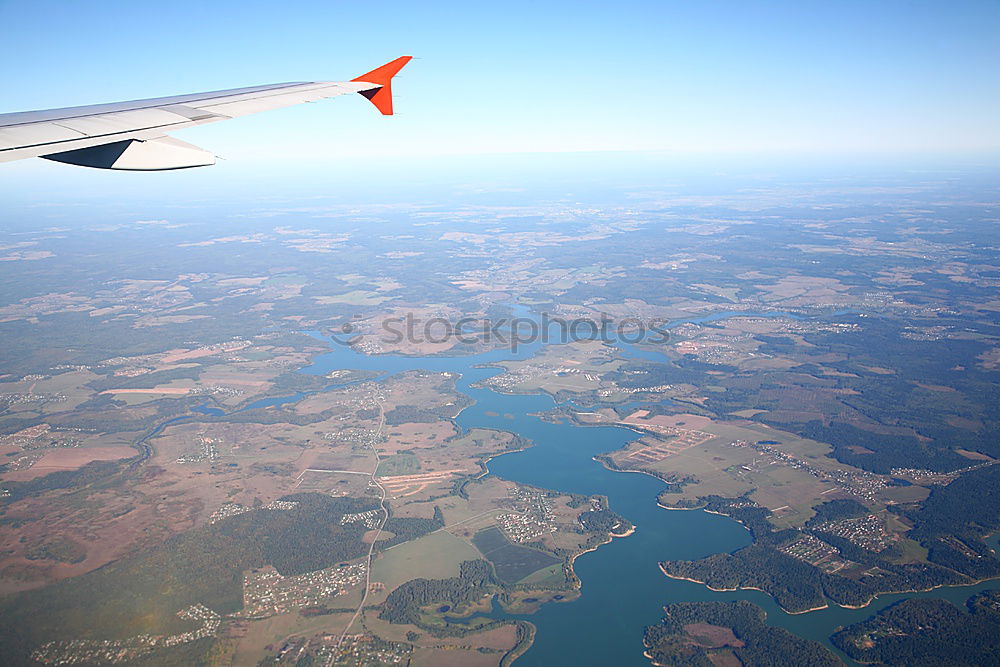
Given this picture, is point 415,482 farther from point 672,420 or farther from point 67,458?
point 67,458

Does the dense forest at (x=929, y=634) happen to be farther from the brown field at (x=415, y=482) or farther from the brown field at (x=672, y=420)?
the brown field at (x=415, y=482)

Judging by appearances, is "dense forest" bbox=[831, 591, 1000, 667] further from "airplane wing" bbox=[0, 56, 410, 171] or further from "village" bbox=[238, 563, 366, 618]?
"airplane wing" bbox=[0, 56, 410, 171]

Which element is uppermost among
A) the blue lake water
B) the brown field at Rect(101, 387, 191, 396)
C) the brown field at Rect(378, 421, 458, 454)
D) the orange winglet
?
the orange winglet

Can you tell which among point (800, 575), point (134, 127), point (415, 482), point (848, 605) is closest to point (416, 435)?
point (415, 482)

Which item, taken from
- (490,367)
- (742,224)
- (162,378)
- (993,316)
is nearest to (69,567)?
(162,378)

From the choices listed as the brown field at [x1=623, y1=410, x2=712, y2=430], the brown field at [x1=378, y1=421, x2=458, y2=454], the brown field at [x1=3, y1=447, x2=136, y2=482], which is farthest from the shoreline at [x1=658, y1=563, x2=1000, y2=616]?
the brown field at [x1=3, y1=447, x2=136, y2=482]

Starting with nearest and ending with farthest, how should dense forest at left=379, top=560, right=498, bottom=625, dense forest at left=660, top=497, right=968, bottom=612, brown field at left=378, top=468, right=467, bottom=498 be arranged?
dense forest at left=379, top=560, right=498, bottom=625
dense forest at left=660, top=497, right=968, bottom=612
brown field at left=378, top=468, right=467, bottom=498

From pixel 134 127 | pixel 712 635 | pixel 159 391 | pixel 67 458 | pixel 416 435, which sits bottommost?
pixel 712 635

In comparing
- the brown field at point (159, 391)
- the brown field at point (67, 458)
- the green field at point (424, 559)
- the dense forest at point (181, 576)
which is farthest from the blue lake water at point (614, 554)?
the brown field at point (159, 391)
